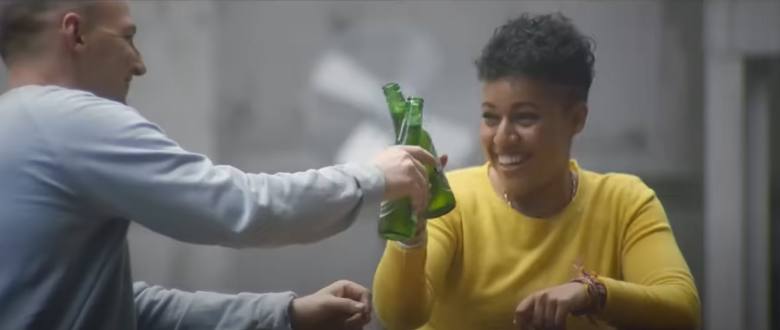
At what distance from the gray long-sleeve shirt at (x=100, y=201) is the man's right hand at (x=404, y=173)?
2cm

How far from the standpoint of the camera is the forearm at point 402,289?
1209 mm

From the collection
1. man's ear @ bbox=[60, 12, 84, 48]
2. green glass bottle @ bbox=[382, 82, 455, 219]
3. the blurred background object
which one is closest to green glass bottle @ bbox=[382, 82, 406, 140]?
green glass bottle @ bbox=[382, 82, 455, 219]

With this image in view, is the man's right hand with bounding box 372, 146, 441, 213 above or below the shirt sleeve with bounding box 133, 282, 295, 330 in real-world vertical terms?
above

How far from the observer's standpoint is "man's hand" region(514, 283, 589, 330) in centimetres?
115

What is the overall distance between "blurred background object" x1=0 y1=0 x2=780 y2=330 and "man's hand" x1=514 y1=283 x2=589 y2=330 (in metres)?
0.57

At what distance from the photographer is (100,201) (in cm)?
97

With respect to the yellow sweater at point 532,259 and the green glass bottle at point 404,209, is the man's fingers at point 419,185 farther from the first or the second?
the yellow sweater at point 532,259

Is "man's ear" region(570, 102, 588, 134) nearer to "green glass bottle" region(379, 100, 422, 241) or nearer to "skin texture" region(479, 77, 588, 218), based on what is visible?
"skin texture" region(479, 77, 588, 218)

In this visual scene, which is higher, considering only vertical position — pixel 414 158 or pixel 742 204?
pixel 414 158

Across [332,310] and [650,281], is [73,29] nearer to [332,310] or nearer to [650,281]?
[332,310]

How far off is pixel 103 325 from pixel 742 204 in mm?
1154

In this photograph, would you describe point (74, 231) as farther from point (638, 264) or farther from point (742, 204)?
point (742, 204)

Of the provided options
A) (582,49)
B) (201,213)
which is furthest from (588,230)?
(201,213)

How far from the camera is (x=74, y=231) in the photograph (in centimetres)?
99
